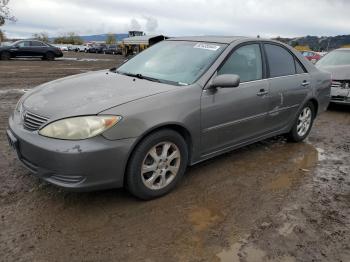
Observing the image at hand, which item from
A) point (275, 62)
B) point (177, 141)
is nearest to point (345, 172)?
point (275, 62)

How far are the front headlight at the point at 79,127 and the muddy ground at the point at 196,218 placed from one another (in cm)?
73

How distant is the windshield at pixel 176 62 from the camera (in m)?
4.02

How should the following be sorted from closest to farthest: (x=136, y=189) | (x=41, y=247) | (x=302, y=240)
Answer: (x=41, y=247)
(x=302, y=240)
(x=136, y=189)

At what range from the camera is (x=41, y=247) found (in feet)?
9.23

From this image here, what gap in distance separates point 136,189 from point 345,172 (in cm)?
278

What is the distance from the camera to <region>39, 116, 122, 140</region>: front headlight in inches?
121

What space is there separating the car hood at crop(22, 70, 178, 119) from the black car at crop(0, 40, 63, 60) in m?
21.1

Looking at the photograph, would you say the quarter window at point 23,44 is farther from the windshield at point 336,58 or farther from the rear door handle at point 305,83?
the rear door handle at point 305,83

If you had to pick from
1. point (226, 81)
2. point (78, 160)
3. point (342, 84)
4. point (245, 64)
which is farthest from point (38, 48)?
point (78, 160)

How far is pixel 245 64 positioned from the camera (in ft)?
14.7

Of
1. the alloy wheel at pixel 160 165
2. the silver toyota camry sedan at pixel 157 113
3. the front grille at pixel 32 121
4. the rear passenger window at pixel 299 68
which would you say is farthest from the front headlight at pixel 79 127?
the rear passenger window at pixel 299 68

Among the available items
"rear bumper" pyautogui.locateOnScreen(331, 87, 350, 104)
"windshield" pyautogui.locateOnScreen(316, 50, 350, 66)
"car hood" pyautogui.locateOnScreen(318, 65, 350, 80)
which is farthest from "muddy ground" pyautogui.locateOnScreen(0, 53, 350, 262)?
"windshield" pyautogui.locateOnScreen(316, 50, 350, 66)

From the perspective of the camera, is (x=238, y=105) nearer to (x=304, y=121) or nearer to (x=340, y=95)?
(x=304, y=121)

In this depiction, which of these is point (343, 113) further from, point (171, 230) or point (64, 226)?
point (64, 226)
